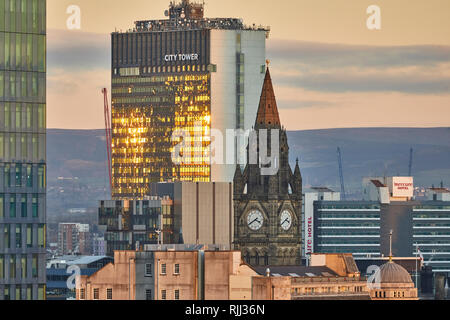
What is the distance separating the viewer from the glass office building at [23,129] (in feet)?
390

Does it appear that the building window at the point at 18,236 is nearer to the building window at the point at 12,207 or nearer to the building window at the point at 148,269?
the building window at the point at 12,207

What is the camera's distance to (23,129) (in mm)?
121500

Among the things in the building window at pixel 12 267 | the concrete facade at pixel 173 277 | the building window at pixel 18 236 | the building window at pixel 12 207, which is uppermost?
the building window at pixel 12 207

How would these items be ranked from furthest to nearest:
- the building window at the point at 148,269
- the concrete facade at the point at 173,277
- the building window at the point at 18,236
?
the building window at the point at 148,269 < the concrete facade at the point at 173,277 < the building window at the point at 18,236

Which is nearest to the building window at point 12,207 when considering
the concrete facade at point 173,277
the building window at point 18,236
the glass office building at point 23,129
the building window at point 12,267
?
the glass office building at point 23,129

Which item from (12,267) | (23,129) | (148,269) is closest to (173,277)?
(148,269)

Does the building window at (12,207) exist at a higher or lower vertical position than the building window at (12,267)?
higher

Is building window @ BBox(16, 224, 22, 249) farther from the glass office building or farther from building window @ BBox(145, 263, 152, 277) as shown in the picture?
building window @ BBox(145, 263, 152, 277)

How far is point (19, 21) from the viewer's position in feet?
396

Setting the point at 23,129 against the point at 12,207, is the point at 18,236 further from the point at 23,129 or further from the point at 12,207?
the point at 23,129
